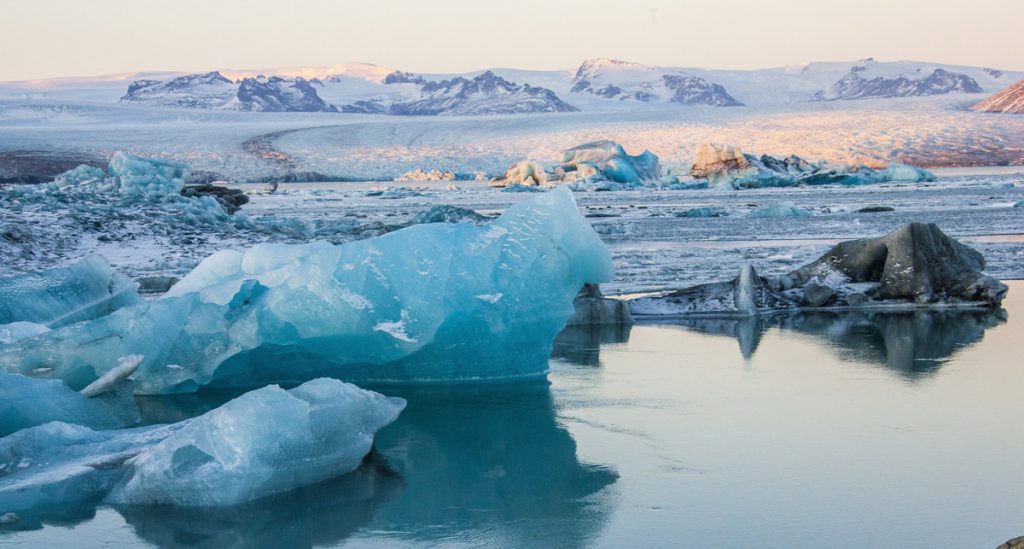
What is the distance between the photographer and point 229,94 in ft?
235

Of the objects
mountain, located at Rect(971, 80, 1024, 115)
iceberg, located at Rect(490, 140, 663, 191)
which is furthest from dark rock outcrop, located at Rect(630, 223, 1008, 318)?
mountain, located at Rect(971, 80, 1024, 115)

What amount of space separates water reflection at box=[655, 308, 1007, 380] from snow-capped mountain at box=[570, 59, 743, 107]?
68717 mm

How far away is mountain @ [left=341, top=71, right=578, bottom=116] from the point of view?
71562 millimetres

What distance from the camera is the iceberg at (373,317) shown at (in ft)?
12.9

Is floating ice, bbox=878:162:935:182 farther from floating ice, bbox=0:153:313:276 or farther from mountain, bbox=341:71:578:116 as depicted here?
mountain, bbox=341:71:578:116

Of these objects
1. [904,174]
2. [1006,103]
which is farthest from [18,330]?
[1006,103]

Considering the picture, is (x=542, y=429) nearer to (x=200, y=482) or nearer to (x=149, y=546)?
(x=200, y=482)

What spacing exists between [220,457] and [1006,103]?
39076 millimetres

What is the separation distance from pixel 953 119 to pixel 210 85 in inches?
2045

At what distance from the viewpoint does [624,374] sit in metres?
4.20

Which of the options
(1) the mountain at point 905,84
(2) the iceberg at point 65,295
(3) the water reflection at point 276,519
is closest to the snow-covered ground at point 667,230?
(2) the iceberg at point 65,295

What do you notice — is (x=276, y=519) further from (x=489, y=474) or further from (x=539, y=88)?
(x=539, y=88)

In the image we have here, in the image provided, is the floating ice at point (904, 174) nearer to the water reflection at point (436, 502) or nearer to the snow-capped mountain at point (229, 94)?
the water reflection at point (436, 502)

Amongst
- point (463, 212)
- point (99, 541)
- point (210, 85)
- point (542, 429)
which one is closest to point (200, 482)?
point (99, 541)
